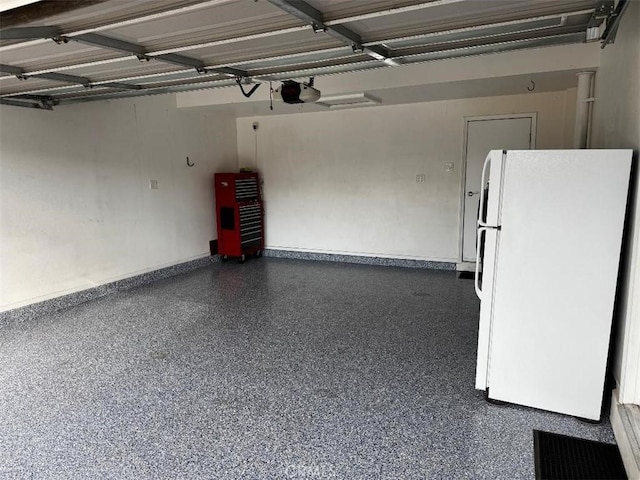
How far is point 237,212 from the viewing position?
646cm

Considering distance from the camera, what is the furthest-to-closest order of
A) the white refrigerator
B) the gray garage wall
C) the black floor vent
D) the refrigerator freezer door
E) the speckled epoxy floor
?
1. the gray garage wall
2. the refrigerator freezer door
3. the white refrigerator
4. the speckled epoxy floor
5. the black floor vent

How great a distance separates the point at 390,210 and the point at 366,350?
3195mm

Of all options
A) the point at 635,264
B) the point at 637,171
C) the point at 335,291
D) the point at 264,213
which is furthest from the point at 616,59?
the point at 264,213

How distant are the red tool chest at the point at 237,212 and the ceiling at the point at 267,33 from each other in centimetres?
334

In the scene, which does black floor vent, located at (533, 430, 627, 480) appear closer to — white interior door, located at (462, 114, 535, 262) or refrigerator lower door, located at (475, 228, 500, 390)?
refrigerator lower door, located at (475, 228, 500, 390)

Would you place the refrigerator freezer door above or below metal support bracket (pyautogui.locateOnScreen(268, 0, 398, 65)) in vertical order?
below

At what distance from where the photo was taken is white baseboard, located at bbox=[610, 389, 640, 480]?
73.6 inches

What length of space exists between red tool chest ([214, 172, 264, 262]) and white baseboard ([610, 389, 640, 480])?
5225mm

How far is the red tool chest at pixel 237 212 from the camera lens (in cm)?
648

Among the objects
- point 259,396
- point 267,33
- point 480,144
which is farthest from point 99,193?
point 480,144

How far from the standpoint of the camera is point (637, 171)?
2195mm

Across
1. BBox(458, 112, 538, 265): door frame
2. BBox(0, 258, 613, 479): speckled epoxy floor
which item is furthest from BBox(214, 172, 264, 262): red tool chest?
BBox(458, 112, 538, 265): door frame

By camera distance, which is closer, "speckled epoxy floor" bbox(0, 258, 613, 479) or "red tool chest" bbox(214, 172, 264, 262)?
"speckled epoxy floor" bbox(0, 258, 613, 479)

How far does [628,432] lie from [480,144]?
164 inches
